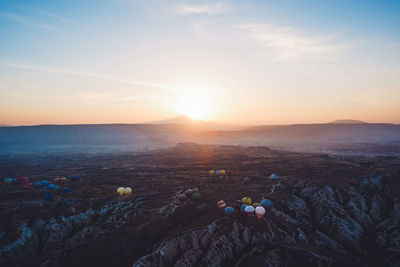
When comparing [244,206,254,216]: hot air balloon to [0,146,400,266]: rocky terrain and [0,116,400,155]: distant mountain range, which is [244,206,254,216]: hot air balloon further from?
[0,116,400,155]: distant mountain range

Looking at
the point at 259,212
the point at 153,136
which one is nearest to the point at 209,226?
the point at 259,212

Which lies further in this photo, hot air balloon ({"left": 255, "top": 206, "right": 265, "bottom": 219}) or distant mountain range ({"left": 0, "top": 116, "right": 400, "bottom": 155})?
distant mountain range ({"left": 0, "top": 116, "right": 400, "bottom": 155})

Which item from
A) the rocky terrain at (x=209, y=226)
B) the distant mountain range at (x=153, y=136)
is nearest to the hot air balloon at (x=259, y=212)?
the rocky terrain at (x=209, y=226)

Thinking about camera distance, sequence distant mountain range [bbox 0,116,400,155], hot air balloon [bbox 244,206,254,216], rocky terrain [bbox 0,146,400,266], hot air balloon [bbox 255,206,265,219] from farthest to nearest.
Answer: distant mountain range [bbox 0,116,400,155], hot air balloon [bbox 244,206,254,216], hot air balloon [bbox 255,206,265,219], rocky terrain [bbox 0,146,400,266]

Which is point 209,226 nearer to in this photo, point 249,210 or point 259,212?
point 249,210

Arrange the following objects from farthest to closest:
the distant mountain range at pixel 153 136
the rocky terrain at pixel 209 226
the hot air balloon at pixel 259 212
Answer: the distant mountain range at pixel 153 136 < the hot air balloon at pixel 259 212 < the rocky terrain at pixel 209 226

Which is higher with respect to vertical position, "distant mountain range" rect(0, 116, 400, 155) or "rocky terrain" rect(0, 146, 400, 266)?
"distant mountain range" rect(0, 116, 400, 155)

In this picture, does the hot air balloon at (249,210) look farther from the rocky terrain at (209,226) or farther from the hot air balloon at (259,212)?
the rocky terrain at (209,226)

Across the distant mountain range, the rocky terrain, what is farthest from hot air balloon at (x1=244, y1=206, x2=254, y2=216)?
the distant mountain range

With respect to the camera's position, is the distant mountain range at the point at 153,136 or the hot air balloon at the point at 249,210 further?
the distant mountain range at the point at 153,136
